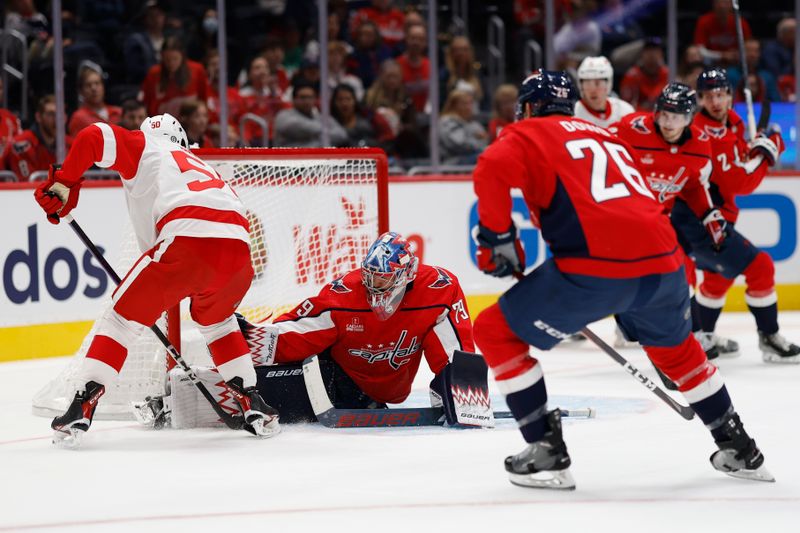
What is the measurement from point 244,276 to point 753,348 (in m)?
3.28

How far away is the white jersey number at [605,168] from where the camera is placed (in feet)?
10.8

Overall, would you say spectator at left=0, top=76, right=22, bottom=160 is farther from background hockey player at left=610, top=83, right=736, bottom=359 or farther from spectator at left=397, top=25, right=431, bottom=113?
background hockey player at left=610, top=83, right=736, bottom=359

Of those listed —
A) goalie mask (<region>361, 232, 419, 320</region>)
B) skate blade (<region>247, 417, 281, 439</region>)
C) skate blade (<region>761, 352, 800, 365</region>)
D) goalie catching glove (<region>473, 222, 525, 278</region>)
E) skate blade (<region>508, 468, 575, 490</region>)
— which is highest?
goalie catching glove (<region>473, 222, 525, 278</region>)

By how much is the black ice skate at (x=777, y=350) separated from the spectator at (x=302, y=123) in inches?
111

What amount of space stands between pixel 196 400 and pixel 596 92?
9.27 feet

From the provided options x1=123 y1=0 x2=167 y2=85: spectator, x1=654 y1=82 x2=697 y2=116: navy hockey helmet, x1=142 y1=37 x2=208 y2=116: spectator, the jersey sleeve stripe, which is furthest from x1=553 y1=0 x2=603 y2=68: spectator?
the jersey sleeve stripe

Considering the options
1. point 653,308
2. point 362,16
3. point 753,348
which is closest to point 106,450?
point 653,308

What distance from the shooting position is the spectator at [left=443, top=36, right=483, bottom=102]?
834 centimetres

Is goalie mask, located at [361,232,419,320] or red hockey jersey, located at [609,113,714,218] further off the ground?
red hockey jersey, located at [609,113,714,218]

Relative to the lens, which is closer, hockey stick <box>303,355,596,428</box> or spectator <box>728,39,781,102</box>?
hockey stick <box>303,355,596,428</box>

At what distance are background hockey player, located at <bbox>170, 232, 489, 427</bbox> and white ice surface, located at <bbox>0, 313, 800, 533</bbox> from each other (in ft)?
0.43

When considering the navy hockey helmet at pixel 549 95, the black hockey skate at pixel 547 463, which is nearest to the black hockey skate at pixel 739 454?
the black hockey skate at pixel 547 463

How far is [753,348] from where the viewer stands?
667 cm

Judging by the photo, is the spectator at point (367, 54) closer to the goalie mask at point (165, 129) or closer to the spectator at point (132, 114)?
the spectator at point (132, 114)
